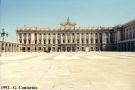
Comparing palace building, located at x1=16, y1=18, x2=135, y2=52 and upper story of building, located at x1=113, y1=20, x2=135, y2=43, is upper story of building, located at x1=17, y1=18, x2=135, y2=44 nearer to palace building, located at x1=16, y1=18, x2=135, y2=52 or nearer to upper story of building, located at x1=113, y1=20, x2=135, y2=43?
palace building, located at x1=16, y1=18, x2=135, y2=52

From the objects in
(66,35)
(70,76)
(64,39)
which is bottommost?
(70,76)

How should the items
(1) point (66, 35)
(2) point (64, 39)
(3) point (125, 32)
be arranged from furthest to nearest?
1. (2) point (64, 39)
2. (1) point (66, 35)
3. (3) point (125, 32)

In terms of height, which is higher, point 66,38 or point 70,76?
point 66,38

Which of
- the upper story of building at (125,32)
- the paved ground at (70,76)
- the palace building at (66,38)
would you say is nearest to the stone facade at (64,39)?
the palace building at (66,38)

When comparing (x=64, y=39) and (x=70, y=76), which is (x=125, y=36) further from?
(x=70, y=76)

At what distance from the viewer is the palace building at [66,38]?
113062 millimetres

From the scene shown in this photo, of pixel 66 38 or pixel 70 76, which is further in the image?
pixel 66 38

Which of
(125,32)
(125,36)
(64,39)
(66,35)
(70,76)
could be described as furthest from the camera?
(64,39)

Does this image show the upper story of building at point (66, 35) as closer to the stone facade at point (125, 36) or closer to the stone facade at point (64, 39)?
the stone facade at point (64, 39)

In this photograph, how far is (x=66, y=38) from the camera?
380 feet

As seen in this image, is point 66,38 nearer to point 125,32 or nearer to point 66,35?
point 66,35

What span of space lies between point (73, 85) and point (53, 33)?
10853 centimetres

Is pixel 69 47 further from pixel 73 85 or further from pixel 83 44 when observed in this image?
pixel 73 85

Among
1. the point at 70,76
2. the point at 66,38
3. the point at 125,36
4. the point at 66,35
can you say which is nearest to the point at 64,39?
the point at 66,38
